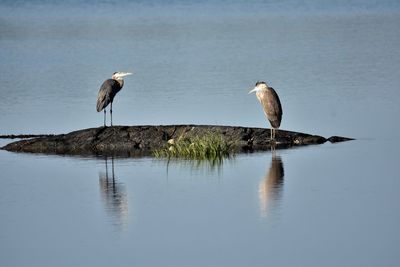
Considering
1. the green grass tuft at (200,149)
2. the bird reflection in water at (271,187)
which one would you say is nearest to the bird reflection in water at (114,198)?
the green grass tuft at (200,149)

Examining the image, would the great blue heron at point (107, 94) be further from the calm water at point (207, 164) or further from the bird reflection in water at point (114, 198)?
the bird reflection in water at point (114, 198)

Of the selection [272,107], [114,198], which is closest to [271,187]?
[114,198]

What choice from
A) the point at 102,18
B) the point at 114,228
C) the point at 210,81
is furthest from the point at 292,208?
the point at 102,18

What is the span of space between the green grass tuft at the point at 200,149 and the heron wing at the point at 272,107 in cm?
133

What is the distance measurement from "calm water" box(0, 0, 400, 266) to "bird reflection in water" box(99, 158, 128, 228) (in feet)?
0.09

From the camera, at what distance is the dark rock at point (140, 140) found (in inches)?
938

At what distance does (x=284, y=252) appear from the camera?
51.8 ft

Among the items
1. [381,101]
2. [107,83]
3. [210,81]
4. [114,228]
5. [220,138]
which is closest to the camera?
[114,228]

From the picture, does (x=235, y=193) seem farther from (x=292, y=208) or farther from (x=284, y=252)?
(x=284, y=252)

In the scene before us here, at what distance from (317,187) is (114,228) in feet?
11.9

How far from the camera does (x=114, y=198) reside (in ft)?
63.9

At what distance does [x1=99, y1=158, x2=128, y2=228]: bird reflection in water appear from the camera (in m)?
18.0

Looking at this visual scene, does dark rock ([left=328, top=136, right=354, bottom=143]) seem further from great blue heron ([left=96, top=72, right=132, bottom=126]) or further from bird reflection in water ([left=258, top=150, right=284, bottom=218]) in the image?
great blue heron ([left=96, top=72, right=132, bottom=126])

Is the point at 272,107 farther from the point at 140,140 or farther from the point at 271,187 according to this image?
the point at 271,187
